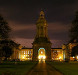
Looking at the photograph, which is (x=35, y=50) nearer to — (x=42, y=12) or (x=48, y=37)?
(x=48, y=37)

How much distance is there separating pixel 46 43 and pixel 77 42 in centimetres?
9876

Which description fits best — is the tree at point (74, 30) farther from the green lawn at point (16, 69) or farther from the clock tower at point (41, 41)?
the clock tower at point (41, 41)

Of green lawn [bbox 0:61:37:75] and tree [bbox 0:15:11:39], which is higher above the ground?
tree [bbox 0:15:11:39]

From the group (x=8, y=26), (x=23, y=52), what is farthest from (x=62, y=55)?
(x=8, y=26)

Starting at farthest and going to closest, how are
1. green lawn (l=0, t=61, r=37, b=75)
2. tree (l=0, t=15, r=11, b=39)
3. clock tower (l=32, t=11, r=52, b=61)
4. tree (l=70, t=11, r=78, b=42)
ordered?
clock tower (l=32, t=11, r=52, b=61)
tree (l=0, t=15, r=11, b=39)
tree (l=70, t=11, r=78, b=42)
green lawn (l=0, t=61, r=37, b=75)

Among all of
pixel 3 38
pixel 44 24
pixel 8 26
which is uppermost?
Answer: pixel 44 24

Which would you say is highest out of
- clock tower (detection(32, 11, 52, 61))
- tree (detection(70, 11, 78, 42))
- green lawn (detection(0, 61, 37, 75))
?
clock tower (detection(32, 11, 52, 61))

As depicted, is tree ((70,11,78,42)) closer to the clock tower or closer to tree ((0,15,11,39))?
tree ((0,15,11,39))

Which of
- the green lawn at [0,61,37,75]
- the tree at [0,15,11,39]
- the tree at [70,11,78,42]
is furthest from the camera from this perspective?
the tree at [0,15,11,39]

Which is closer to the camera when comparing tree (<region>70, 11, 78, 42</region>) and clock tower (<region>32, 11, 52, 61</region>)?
tree (<region>70, 11, 78, 42</region>)

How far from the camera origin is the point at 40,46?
138750mm

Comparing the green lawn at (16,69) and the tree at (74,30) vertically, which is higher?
the tree at (74,30)

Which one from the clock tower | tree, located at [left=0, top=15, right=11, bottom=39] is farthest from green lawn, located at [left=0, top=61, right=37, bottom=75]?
the clock tower

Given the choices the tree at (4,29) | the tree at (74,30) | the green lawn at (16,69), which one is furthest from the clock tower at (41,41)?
the tree at (74,30)
